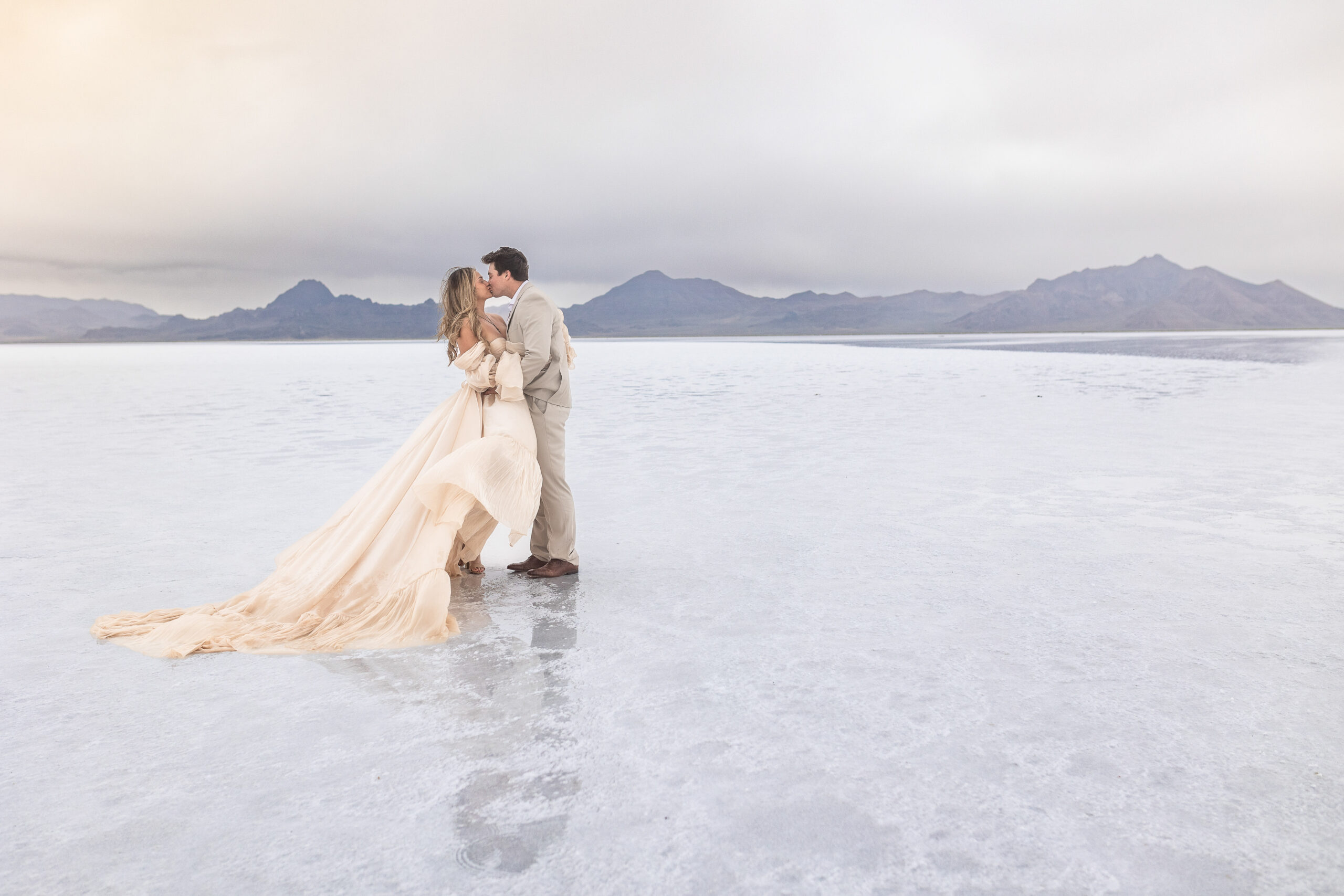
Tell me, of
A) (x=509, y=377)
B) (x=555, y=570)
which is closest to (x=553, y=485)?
(x=555, y=570)

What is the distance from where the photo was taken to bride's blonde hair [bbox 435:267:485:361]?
4699mm

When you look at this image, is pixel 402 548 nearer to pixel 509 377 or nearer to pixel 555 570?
pixel 555 570

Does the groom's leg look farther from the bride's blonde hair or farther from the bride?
the bride's blonde hair

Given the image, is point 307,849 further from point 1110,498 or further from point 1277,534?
point 1110,498

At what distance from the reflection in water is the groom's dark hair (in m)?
1.80

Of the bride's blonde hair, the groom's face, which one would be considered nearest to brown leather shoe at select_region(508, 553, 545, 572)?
the bride's blonde hair

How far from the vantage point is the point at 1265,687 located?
3264 mm

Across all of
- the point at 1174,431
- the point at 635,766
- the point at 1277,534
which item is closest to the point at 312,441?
the point at 635,766

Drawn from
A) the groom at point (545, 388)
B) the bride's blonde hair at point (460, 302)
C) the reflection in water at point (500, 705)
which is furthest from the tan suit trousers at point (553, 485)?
the bride's blonde hair at point (460, 302)

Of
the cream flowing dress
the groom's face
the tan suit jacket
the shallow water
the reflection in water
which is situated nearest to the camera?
the shallow water

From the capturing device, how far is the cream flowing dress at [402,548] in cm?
394

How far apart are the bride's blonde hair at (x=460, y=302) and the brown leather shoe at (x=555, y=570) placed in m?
1.34

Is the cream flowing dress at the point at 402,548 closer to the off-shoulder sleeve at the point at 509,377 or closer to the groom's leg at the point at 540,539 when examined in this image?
the off-shoulder sleeve at the point at 509,377

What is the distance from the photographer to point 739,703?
3.21 m
